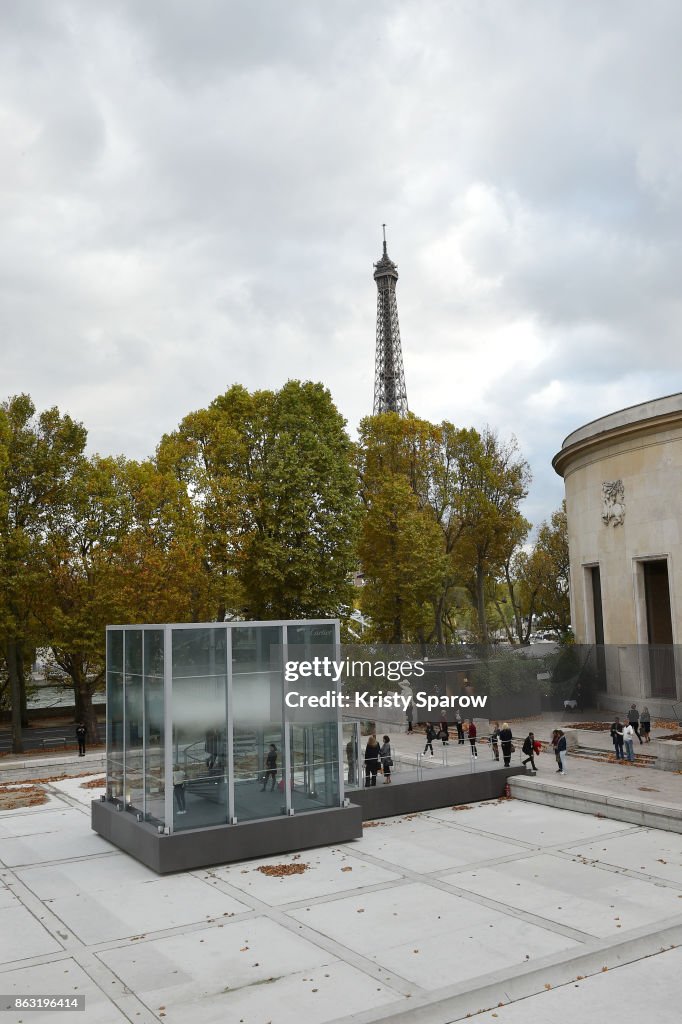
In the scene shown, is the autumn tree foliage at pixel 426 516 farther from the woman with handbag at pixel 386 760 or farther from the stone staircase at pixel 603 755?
the woman with handbag at pixel 386 760

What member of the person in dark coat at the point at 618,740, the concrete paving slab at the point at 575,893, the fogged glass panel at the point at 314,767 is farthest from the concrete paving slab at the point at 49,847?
the person in dark coat at the point at 618,740

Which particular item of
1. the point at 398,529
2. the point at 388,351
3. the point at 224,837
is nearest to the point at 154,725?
the point at 224,837

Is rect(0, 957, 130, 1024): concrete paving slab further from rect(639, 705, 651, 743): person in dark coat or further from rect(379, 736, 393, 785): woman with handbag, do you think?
rect(639, 705, 651, 743): person in dark coat

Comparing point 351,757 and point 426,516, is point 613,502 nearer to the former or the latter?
point 426,516

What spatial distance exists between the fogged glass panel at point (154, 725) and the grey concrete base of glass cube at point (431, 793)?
19.0 feet

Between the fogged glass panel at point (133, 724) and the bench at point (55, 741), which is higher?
the fogged glass panel at point (133, 724)

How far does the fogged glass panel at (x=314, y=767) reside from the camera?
19.2 meters

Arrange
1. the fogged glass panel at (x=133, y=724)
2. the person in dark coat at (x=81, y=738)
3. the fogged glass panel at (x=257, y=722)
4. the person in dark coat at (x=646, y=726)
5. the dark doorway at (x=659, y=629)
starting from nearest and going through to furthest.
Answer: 1. the fogged glass panel at (x=257, y=722)
2. the fogged glass panel at (x=133, y=724)
3. the person in dark coat at (x=646, y=726)
4. the person in dark coat at (x=81, y=738)
5. the dark doorway at (x=659, y=629)

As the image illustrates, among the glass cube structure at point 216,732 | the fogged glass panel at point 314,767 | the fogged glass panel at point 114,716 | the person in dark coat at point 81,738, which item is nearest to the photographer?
the glass cube structure at point 216,732

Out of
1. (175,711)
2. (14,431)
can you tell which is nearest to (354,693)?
(14,431)

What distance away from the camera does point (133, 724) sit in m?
19.1

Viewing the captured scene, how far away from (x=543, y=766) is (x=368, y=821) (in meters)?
7.94

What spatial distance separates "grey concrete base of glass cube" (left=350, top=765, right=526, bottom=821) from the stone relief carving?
18.2 metres

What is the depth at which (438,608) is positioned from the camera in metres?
53.9
